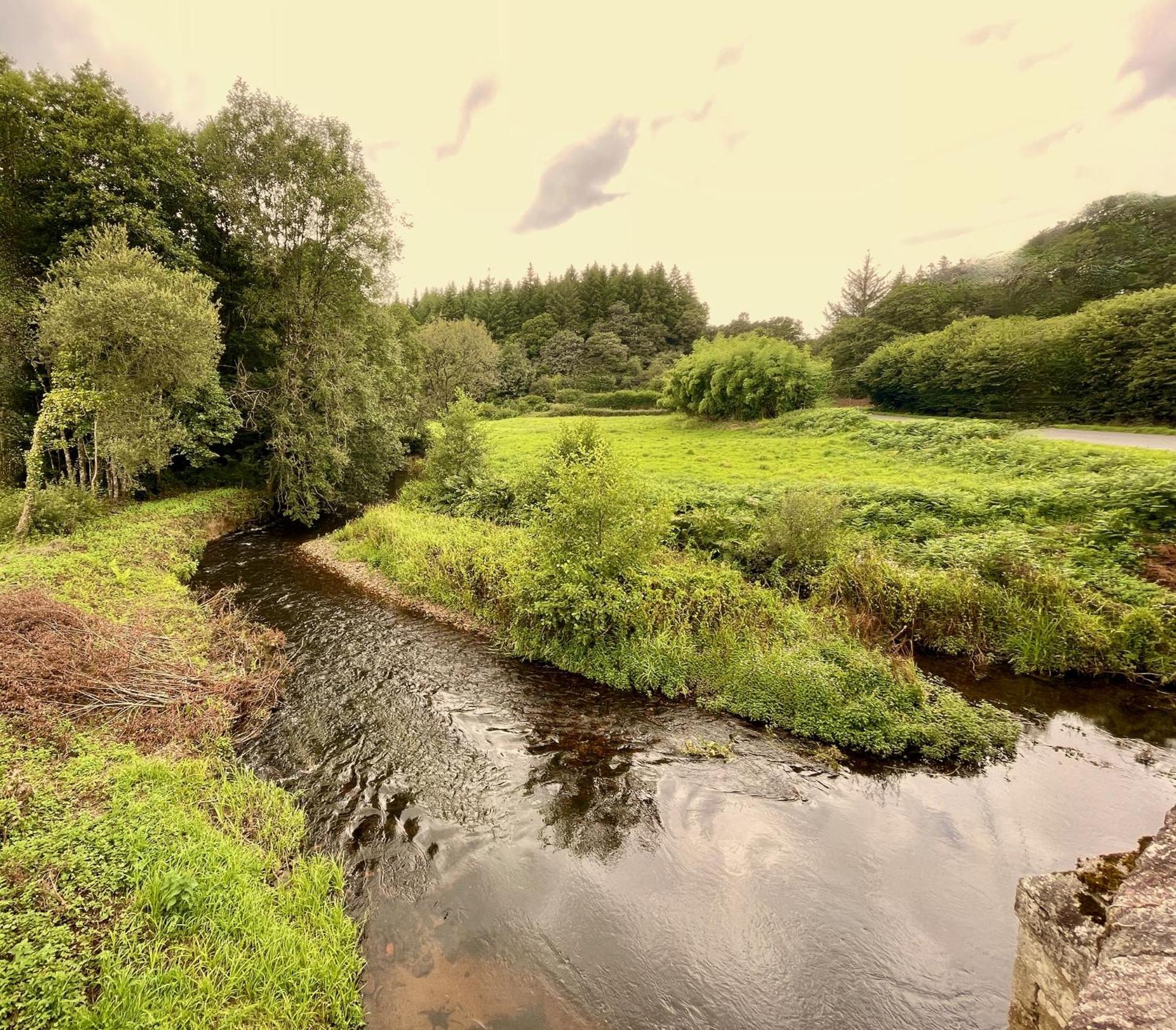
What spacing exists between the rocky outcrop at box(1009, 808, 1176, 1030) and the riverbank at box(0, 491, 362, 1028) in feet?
20.3

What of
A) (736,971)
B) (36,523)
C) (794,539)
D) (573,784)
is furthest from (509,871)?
(36,523)

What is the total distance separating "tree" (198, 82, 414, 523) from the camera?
74.7 ft

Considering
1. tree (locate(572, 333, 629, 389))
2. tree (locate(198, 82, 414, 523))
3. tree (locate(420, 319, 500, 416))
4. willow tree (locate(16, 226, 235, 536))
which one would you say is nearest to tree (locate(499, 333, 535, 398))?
tree (locate(572, 333, 629, 389))

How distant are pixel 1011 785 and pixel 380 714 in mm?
11639

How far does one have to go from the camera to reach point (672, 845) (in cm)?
737

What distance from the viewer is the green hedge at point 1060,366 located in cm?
2259

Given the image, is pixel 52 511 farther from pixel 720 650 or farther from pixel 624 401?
pixel 624 401

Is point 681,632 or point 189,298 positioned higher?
point 189,298

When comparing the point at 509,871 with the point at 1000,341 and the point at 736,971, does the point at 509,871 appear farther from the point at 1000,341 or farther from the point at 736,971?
the point at 1000,341

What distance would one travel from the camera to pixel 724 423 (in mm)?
38312

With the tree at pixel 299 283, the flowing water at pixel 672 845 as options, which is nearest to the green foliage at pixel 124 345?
the tree at pixel 299 283

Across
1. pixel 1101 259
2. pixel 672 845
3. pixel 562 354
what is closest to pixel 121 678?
pixel 672 845

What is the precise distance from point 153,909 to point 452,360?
61141 millimetres

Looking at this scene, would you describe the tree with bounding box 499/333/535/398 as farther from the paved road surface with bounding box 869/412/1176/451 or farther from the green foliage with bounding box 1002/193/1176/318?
the paved road surface with bounding box 869/412/1176/451
